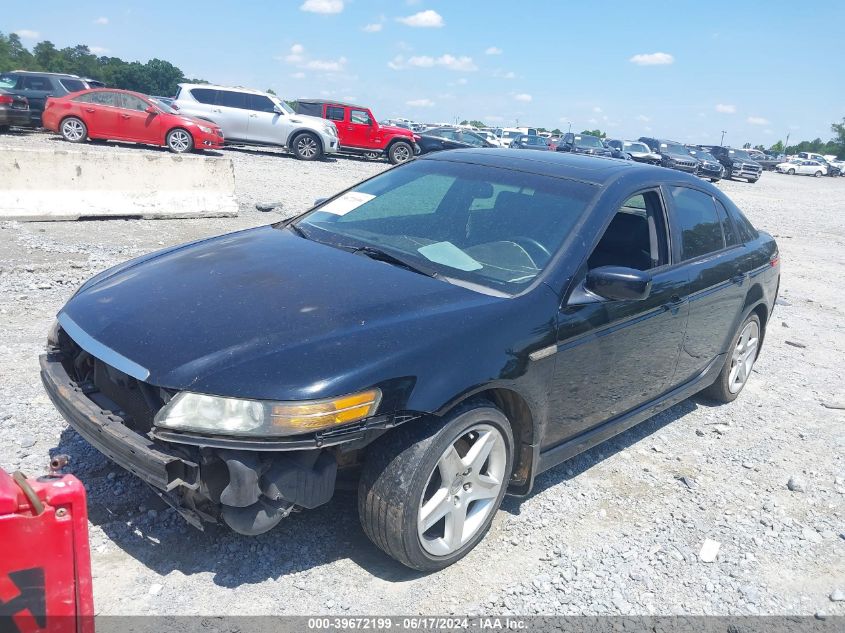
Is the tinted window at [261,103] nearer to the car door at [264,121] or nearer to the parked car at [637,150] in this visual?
the car door at [264,121]

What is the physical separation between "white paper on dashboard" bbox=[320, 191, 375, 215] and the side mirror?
5.01ft

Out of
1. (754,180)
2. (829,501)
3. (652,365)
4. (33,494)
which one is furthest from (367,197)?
(754,180)

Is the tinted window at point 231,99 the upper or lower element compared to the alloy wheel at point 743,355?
upper

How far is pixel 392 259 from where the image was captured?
3449 mm

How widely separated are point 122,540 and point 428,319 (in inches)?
63.9

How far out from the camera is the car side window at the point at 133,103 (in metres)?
17.2

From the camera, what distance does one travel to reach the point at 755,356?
5438mm

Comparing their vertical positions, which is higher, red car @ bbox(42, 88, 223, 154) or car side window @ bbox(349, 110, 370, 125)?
car side window @ bbox(349, 110, 370, 125)

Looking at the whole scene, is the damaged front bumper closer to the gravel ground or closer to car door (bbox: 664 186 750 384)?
the gravel ground

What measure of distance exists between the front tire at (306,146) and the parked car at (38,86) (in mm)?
5773

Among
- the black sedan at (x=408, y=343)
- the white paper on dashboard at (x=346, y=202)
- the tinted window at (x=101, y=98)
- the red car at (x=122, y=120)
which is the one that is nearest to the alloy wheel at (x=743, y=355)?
the black sedan at (x=408, y=343)

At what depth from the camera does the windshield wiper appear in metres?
3.32

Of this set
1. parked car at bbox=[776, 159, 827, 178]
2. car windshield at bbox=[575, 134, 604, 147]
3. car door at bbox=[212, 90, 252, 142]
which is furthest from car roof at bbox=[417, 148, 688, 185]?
parked car at bbox=[776, 159, 827, 178]

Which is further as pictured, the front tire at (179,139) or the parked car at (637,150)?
the parked car at (637,150)
